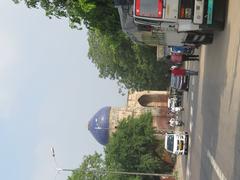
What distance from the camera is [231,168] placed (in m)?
18.0

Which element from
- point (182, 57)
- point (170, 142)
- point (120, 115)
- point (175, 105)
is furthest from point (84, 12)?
point (120, 115)

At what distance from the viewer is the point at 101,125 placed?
204ft

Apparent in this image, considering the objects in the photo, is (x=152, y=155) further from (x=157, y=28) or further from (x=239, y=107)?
(x=239, y=107)

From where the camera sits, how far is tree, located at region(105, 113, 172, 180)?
56.9 metres

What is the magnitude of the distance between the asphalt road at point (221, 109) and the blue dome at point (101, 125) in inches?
1297

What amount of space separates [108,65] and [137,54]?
1700cm

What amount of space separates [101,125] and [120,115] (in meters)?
2.39

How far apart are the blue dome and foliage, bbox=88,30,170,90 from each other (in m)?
6.56

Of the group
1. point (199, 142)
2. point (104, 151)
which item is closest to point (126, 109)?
point (104, 151)

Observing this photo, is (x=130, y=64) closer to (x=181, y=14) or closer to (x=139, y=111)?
(x=139, y=111)

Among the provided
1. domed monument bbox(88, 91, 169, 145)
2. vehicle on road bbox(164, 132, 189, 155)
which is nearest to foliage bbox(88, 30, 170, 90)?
domed monument bbox(88, 91, 169, 145)

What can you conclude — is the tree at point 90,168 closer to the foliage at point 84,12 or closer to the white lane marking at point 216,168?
the foliage at point 84,12

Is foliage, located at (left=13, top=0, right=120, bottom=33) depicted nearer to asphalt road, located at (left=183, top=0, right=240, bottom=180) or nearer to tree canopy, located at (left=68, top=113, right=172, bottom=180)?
asphalt road, located at (left=183, top=0, right=240, bottom=180)

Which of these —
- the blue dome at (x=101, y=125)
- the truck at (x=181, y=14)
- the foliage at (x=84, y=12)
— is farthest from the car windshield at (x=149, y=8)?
the blue dome at (x=101, y=125)
